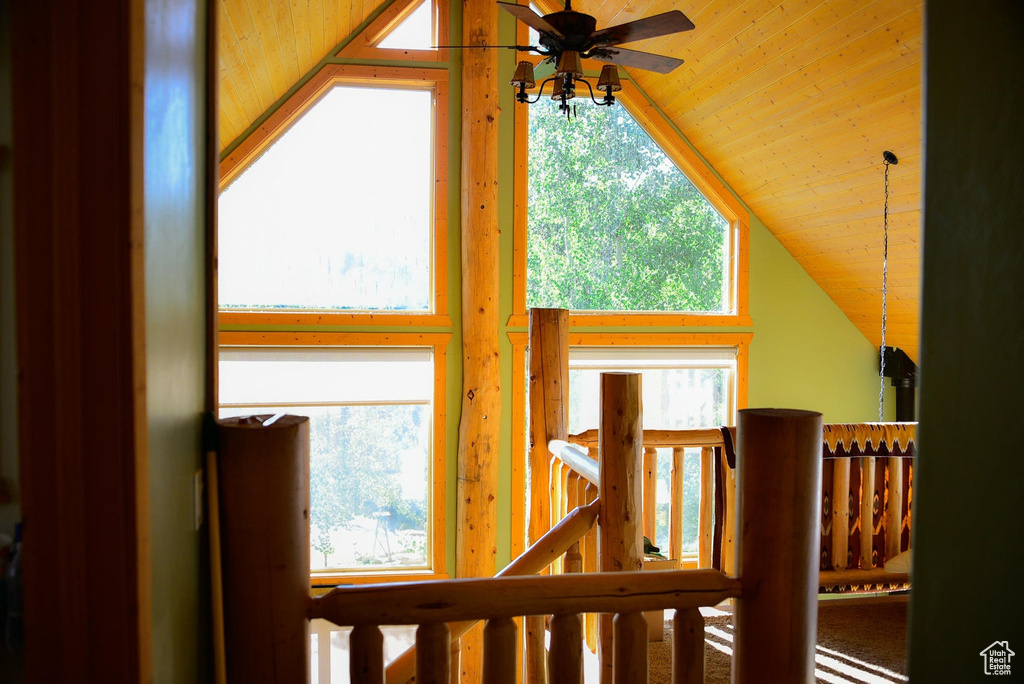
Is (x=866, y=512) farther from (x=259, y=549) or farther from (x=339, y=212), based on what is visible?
(x=339, y=212)

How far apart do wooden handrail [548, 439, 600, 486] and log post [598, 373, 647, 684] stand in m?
0.13

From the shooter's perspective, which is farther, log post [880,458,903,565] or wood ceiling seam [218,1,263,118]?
wood ceiling seam [218,1,263,118]

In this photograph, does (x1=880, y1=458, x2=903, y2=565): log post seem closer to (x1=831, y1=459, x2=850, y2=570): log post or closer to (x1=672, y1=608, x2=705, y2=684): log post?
(x1=831, y1=459, x2=850, y2=570): log post

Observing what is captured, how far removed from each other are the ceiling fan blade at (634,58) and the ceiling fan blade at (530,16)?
0.29 m

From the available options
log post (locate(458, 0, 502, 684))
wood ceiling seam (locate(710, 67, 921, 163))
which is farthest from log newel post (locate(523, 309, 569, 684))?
wood ceiling seam (locate(710, 67, 921, 163))

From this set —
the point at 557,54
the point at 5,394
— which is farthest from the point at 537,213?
the point at 5,394

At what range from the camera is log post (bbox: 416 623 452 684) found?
4.56ft

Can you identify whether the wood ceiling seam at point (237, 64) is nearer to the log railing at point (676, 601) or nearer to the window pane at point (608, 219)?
the window pane at point (608, 219)

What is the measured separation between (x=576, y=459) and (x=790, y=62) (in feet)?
10.8

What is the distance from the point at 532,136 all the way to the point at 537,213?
0.62 meters

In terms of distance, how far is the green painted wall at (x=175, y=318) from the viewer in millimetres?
1021

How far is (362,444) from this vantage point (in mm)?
5699

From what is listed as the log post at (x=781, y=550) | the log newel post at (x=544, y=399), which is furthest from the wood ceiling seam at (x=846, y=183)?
the log post at (x=781, y=550)

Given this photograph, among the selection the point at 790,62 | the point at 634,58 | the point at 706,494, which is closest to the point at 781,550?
the point at 706,494
